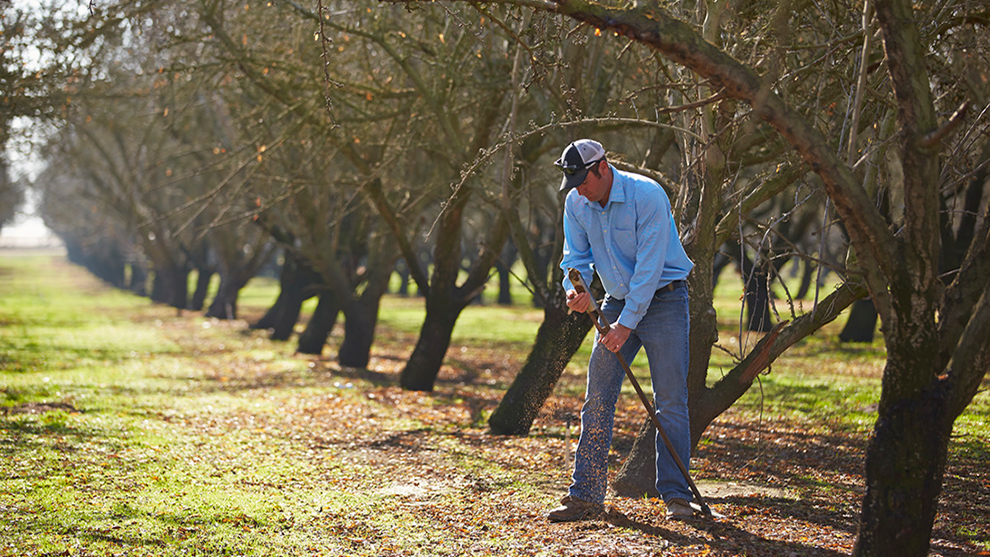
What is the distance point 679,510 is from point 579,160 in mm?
1947

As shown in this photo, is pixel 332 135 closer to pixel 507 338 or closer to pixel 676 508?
pixel 676 508

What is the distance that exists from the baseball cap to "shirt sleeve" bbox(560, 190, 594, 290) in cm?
32

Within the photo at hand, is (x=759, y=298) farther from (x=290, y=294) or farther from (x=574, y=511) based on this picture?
(x=290, y=294)

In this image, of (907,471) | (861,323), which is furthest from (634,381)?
(861,323)

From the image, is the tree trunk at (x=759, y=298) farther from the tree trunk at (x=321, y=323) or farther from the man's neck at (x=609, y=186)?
the tree trunk at (x=321, y=323)

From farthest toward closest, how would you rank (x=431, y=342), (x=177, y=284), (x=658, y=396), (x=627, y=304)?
(x=177, y=284) < (x=431, y=342) < (x=658, y=396) < (x=627, y=304)

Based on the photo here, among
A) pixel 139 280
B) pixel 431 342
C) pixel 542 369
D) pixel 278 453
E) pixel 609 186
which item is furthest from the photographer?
pixel 139 280

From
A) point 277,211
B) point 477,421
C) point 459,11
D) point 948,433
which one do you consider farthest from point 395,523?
point 277,211

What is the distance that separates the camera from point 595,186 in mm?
4621

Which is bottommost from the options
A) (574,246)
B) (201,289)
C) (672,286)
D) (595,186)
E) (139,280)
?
(139,280)

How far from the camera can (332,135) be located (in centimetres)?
1025

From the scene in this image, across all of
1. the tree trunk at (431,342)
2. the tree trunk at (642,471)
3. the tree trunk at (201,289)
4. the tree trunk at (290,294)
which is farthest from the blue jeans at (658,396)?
the tree trunk at (201,289)

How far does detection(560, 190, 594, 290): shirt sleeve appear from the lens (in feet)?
16.2

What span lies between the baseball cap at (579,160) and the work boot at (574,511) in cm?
170
